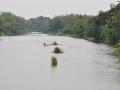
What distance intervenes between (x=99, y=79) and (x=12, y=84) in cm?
892

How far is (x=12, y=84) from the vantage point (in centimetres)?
3531

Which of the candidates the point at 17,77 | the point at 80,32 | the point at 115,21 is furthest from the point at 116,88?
the point at 80,32

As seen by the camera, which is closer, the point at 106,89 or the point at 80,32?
the point at 106,89

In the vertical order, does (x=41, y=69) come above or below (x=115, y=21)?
below

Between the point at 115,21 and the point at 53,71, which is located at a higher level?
the point at 115,21

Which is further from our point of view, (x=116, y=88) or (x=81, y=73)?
(x=81, y=73)

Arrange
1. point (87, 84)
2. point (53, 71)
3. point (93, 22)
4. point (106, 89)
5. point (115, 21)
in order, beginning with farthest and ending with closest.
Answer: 1. point (93, 22)
2. point (115, 21)
3. point (53, 71)
4. point (87, 84)
5. point (106, 89)

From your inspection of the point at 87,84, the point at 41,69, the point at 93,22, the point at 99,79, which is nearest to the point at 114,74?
the point at 99,79

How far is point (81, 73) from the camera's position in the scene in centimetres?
4309

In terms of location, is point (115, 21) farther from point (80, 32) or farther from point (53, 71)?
point (80, 32)

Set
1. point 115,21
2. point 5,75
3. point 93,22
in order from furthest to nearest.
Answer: point 93,22, point 115,21, point 5,75

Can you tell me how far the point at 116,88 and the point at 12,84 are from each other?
9394mm

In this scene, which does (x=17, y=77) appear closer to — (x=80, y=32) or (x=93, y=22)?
(x=93, y=22)

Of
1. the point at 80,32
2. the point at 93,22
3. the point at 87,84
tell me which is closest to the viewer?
the point at 87,84
